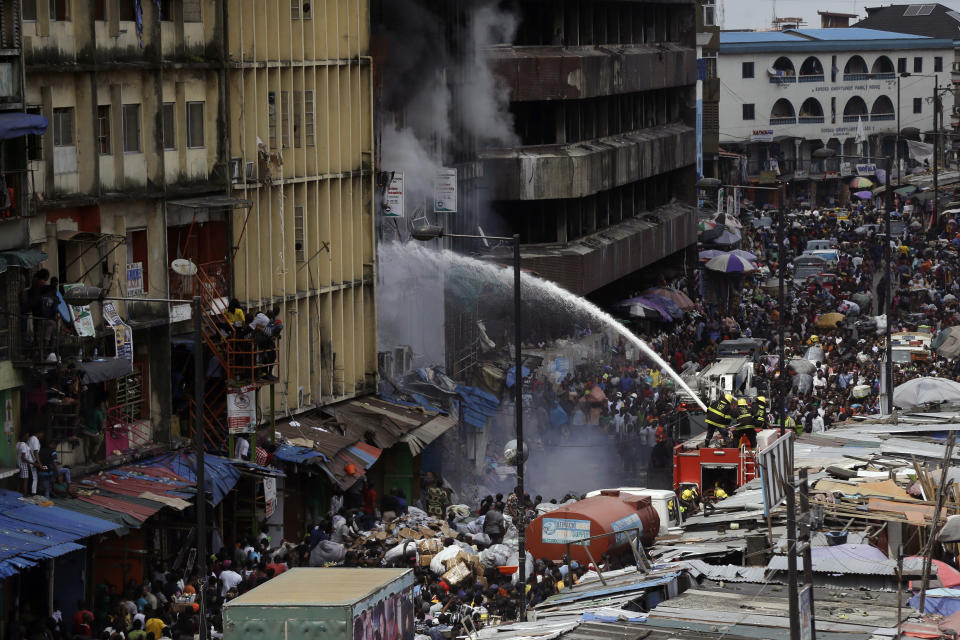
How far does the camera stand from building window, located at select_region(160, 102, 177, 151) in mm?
36219

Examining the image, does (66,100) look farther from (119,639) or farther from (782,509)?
(782,509)

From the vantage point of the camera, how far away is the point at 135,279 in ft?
115

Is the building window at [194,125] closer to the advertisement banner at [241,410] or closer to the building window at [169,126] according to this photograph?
the building window at [169,126]

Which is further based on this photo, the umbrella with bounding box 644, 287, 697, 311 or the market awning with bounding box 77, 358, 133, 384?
the umbrella with bounding box 644, 287, 697, 311

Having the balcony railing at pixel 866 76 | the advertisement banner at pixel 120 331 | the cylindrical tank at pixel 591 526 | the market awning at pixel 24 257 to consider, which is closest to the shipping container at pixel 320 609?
the cylindrical tank at pixel 591 526

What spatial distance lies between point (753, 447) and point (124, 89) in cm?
1483

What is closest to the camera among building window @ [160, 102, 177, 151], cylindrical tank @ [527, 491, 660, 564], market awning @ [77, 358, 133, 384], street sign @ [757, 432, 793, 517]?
street sign @ [757, 432, 793, 517]

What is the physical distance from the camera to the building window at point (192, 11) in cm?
3675

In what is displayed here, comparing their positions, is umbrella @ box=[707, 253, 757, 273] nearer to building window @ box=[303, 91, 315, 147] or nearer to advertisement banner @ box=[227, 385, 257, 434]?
building window @ box=[303, 91, 315, 147]

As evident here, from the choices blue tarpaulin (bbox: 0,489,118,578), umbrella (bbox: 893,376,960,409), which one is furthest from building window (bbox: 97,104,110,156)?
umbrella (bbox: 893,376,960,409)

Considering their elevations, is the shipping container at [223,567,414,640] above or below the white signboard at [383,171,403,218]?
below

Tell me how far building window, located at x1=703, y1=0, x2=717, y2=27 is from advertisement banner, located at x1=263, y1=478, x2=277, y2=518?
57454mm

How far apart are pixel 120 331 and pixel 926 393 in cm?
2012

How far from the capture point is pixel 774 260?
8000 centimetres
